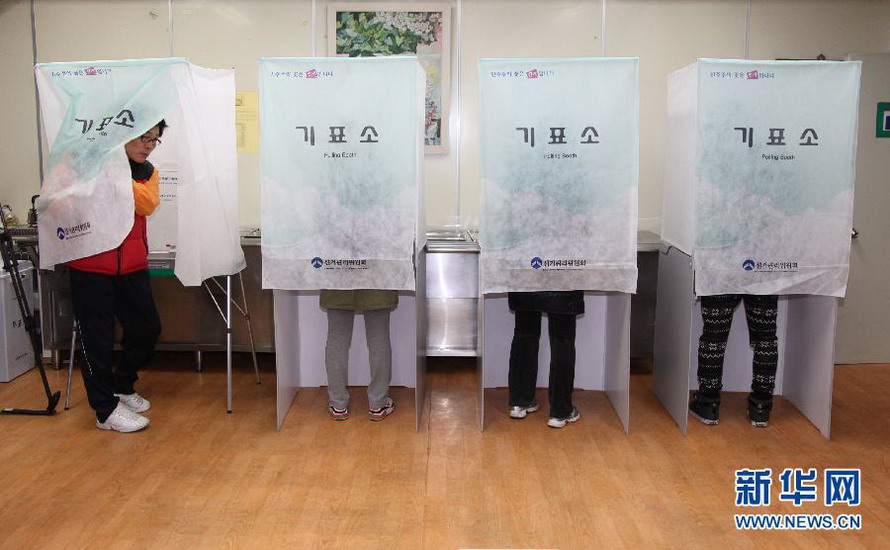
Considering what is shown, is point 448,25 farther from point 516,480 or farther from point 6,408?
point 6,408

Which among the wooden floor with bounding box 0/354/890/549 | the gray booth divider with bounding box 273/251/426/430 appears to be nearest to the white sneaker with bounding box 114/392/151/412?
the wooden floor with bounding box 0/354/890/549

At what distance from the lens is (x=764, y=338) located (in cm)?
355

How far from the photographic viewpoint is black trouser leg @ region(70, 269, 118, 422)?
3383mm

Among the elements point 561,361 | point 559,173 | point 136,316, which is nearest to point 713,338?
point 561,361

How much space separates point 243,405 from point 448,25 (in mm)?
2380

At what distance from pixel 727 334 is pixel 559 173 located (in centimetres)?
109

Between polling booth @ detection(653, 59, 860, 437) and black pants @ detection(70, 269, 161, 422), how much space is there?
242 centimetres

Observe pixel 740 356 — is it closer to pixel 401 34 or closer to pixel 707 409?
pixel 707 409

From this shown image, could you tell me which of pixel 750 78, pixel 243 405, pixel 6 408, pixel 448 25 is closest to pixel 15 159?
pixel 6 408

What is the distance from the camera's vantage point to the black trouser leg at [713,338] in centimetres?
351

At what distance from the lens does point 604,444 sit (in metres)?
3.36

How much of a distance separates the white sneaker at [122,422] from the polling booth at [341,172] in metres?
0.87

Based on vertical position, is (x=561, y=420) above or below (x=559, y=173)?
below

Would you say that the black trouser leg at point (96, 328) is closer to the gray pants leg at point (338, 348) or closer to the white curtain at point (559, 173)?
the gray pants leg at point (338, 348)
